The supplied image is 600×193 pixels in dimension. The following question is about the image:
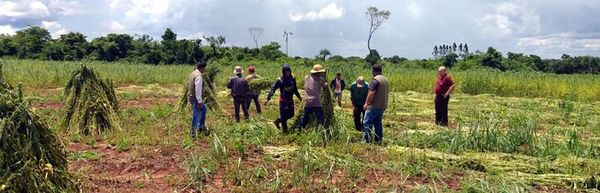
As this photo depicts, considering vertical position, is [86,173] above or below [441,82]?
below

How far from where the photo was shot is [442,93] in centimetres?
999

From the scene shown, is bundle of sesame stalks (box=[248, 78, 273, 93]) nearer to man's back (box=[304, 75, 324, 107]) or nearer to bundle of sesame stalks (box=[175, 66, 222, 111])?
bundle of sesame stalks (box=[175, 66, 222, 111])

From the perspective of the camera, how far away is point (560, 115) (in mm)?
12406

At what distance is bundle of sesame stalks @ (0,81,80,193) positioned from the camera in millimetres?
4172

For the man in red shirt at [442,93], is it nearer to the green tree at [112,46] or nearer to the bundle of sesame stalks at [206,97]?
the bundle of sesame stalks at [206,97]

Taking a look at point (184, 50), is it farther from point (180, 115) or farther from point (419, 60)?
point (180, 115)

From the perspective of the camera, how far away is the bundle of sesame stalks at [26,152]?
4172mm

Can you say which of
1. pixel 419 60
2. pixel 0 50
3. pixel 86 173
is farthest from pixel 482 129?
pixel 0 50

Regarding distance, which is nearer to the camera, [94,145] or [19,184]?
[19,184]

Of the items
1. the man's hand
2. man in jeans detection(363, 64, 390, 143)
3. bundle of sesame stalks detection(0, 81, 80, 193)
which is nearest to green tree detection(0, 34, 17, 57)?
the man's hand

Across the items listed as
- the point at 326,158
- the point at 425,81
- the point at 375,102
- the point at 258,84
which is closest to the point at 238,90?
the point at 258,84

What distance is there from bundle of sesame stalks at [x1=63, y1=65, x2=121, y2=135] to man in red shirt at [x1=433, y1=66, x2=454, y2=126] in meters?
5.38

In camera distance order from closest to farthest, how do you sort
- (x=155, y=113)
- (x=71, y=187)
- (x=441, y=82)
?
(x=71, y=187), (x=441, y=82), (x=155, y=113)

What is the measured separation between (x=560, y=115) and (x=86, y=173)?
1018 centimetres
